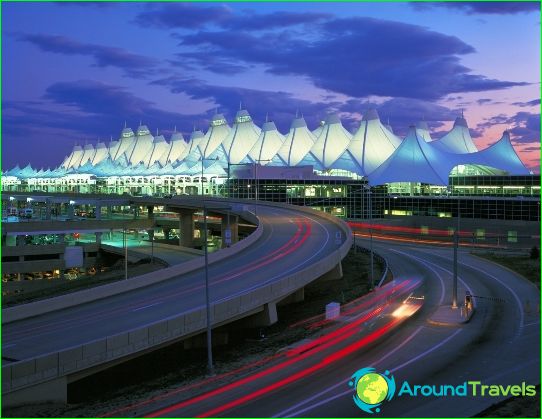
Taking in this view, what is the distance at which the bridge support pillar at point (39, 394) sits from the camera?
17.8 metres

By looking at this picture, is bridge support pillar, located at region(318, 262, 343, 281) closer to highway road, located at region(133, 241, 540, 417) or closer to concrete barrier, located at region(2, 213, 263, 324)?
concrete barrier, located at region(2, 213, 263, 324)

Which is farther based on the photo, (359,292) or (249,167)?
(249,167)

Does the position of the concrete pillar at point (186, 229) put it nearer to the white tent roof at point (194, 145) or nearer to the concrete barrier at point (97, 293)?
the concrete barrier at point (97, 293)

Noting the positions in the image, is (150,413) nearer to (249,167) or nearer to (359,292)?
(359,292)

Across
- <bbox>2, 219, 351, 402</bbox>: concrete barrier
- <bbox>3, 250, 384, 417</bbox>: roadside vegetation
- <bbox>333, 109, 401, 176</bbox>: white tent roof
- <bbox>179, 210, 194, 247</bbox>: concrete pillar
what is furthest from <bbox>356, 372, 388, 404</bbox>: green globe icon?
<bbox>333, 109, 401, 176</bbox>: white tent roof

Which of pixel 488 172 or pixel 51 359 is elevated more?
pixel 488 172

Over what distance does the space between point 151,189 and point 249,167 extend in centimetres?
3989

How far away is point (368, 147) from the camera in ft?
348

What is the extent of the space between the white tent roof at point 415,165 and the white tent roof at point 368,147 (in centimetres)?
1030

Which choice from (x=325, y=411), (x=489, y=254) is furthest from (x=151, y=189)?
A: (x=325, y=411)

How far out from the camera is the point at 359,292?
37500 mm

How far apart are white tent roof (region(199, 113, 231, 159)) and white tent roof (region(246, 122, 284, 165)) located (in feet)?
50.8

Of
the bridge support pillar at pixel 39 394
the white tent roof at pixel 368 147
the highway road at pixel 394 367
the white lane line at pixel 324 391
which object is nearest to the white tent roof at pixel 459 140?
the white tent roof at pixel 368 147

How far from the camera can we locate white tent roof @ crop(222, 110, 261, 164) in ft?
427
